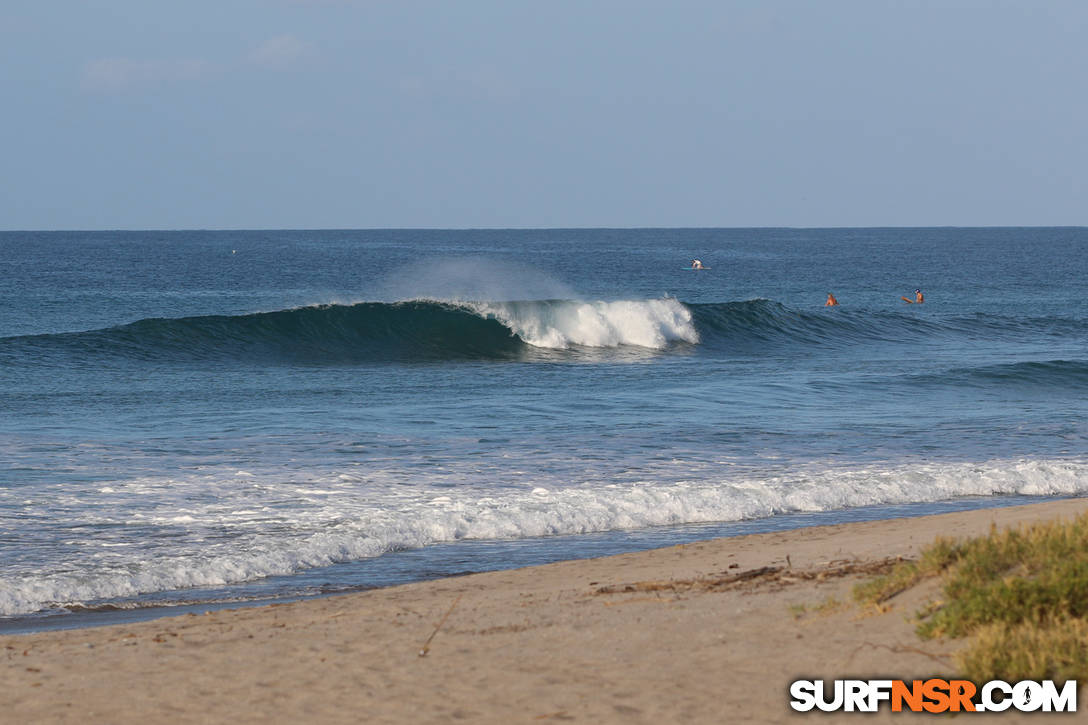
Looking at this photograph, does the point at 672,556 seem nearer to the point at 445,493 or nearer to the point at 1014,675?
the point at 445,493

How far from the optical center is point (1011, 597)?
5172 mm

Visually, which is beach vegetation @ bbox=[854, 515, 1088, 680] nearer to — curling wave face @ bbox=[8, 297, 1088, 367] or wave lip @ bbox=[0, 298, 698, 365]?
curling wave face @ bbox=[8, 297, 1088, 367]

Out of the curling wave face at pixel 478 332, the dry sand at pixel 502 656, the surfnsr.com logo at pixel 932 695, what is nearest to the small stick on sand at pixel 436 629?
the dry sand at pixel 502 656

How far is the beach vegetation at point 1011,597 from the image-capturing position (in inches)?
186

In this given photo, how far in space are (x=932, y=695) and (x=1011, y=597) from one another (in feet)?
2.52

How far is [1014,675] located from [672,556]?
13.9ft

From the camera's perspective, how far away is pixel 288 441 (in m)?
14.6

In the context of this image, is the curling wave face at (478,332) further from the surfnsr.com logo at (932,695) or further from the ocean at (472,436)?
the surfnsr.com logo at (932,695)

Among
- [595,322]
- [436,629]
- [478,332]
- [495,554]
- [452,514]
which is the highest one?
[595,322]

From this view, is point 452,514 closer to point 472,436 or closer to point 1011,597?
point 472,436

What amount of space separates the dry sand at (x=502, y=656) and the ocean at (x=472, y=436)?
55.7 inches

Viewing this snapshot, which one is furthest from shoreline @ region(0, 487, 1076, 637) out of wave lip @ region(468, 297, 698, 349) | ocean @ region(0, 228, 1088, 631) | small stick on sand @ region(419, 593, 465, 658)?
wave lip @ region(468, 297, 698, 349)

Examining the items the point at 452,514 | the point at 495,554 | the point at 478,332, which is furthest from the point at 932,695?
the point at 478,332

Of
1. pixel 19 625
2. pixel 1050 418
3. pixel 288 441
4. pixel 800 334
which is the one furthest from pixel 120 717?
pixel 800 334
